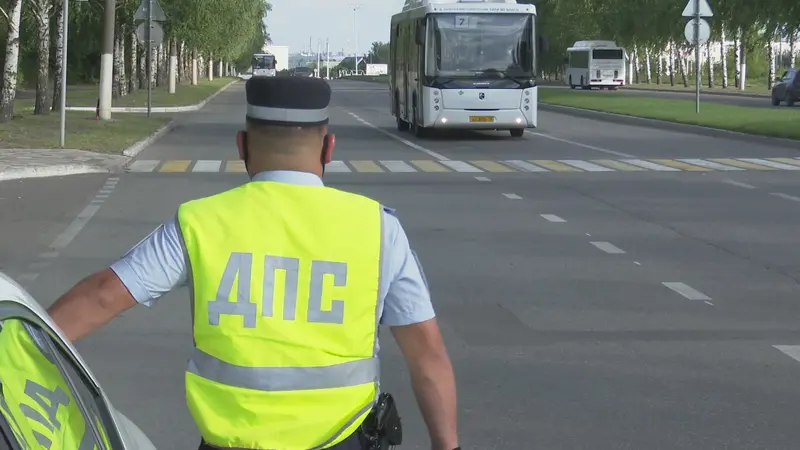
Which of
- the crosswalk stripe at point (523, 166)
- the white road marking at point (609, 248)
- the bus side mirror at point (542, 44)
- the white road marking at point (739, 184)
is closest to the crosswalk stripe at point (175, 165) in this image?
the crosswalk stripe at point (523, 166)

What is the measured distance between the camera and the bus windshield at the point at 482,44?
3084cm

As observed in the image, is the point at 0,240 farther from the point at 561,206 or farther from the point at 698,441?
the point at 698,441

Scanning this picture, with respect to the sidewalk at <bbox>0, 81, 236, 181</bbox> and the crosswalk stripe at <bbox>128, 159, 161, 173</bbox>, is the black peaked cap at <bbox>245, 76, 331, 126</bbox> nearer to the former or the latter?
the sidewalk at <bbox>0, 81, 236, 181</bbox>

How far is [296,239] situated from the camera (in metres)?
3.01

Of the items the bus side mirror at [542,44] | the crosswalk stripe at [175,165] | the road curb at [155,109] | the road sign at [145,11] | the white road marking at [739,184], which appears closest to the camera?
the white road marking at [739,184]

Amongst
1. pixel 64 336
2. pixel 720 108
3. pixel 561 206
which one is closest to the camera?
pixel 64 336

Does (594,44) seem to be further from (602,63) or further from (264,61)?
(264,61)


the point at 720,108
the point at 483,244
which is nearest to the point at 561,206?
the point at 483,244

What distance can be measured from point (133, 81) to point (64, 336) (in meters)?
58.2

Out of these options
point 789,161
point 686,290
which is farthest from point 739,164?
point 686,290

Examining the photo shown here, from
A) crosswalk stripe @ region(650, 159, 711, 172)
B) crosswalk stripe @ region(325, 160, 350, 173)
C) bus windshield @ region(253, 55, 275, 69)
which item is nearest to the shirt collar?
crosswalk stripe @ region(325, 160, 350, 173)

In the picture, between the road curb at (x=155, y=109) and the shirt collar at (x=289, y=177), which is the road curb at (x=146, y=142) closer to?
the road curb at (x=155, y=109)

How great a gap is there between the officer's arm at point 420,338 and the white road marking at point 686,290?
7227mm

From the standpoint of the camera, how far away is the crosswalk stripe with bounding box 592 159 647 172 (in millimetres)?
22578
